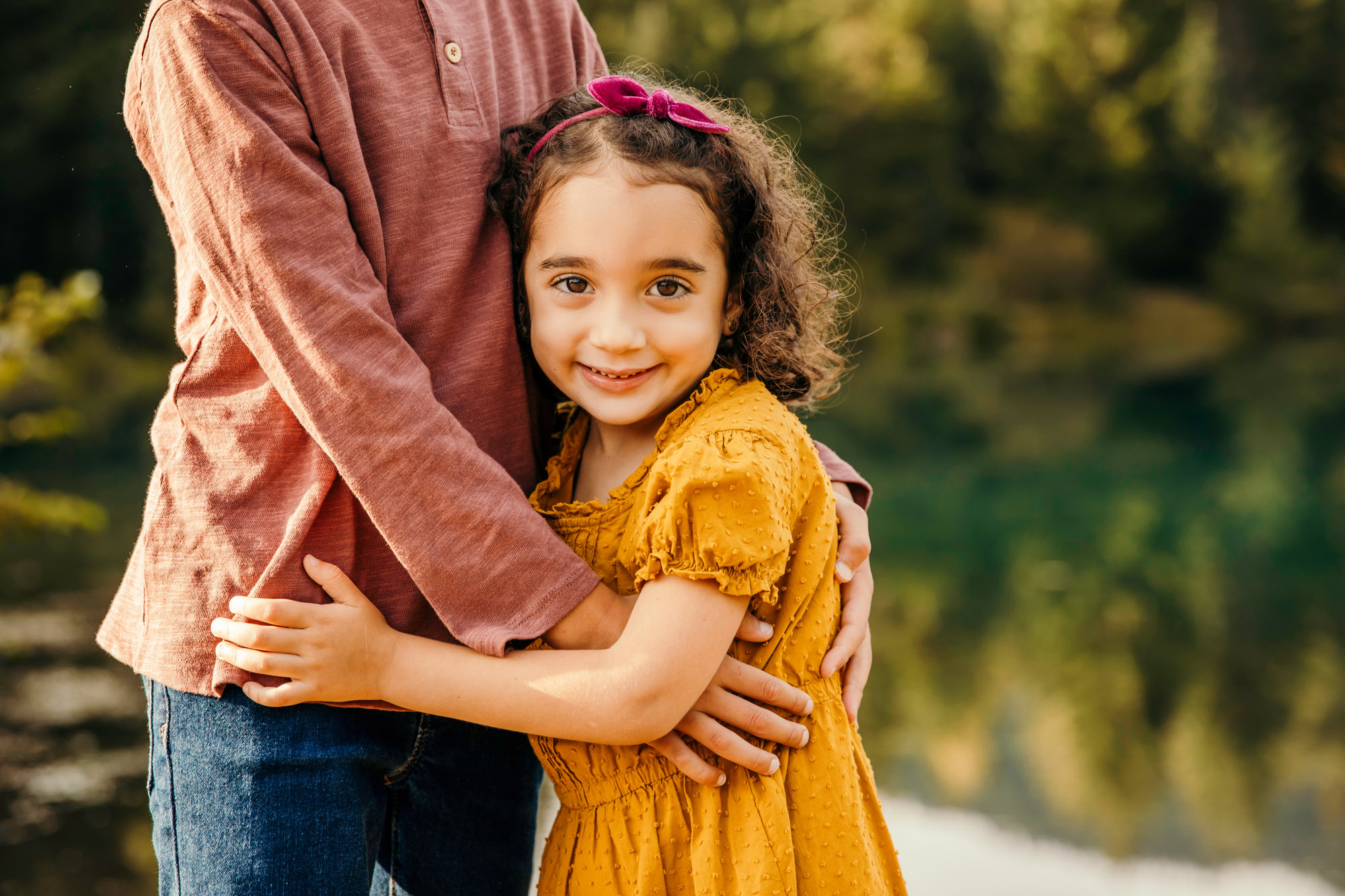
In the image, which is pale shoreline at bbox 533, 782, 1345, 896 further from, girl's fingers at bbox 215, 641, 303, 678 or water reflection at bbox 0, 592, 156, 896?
girl's fingers at bbox 215, 641, 303, 678

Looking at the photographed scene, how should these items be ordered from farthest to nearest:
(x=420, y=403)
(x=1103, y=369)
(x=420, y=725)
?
(x=1103, y=369) → (x=420, y=725) → (x=420, y=403)

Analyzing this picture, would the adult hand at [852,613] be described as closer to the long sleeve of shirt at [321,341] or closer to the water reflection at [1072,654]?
the long sleeve of shirt at [321,341]

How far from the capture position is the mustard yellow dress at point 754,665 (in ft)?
3.71

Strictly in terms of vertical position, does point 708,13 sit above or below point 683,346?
above

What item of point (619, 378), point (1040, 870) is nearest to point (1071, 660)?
point (1040, 870)

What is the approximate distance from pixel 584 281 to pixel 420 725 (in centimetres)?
50

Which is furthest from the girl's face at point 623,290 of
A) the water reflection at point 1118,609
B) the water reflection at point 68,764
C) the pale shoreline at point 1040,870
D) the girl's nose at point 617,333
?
the water reflection at point 68,764

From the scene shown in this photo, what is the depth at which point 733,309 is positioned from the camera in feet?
4.47

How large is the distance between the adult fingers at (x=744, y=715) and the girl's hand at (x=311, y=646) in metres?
0.32

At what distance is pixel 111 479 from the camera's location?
25.6ft

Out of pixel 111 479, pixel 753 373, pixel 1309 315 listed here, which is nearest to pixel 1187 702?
pixel 753 373

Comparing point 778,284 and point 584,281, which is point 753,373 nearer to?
point 778,284

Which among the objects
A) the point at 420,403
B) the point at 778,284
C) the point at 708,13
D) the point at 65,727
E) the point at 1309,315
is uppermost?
the point at 1309,315

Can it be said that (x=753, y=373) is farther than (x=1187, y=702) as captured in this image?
No
